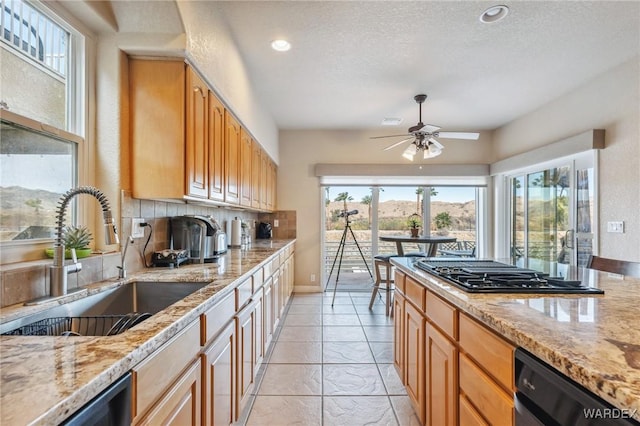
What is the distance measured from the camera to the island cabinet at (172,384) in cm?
78

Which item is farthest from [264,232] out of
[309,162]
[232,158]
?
[232,158]

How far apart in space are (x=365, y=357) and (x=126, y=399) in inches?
88.5

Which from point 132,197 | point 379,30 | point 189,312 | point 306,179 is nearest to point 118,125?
point 132,197

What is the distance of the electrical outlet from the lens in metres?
1.71

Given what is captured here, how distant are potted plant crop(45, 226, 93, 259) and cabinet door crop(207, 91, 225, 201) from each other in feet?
2.44

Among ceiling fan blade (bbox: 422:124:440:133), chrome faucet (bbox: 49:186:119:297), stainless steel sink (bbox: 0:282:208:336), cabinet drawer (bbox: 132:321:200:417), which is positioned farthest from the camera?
ceiling fan blade (bbox: 422:124:440:133)

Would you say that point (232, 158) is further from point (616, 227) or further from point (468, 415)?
point (616, 227)

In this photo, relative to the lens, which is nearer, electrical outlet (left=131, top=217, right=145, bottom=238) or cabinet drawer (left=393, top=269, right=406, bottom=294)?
electrical outlet (left=131, top=217, right=145, bottom=238)

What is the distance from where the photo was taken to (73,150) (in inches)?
60.2

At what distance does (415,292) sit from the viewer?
70.1 inches

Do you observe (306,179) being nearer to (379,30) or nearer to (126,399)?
(379,30)

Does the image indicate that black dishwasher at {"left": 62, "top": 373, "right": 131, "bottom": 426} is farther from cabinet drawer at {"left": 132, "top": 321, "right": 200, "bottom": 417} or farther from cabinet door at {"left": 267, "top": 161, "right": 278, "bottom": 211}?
cabinet door at {"left": 267, "top": 161, "right": 278, "bottom": 211}

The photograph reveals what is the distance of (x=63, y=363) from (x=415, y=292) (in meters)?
1.56

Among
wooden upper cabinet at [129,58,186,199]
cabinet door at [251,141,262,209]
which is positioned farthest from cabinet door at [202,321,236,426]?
cabinet door at [251,141,262,209]
